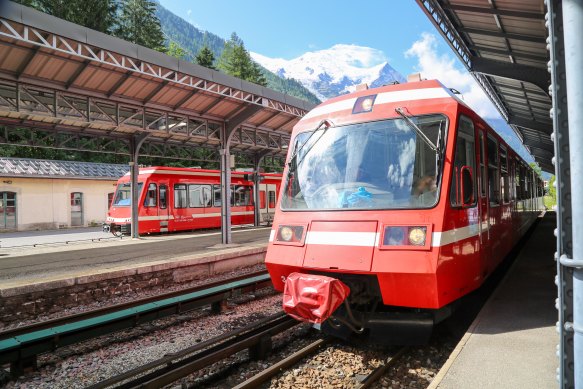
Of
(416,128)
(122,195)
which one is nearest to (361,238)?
(416,128)

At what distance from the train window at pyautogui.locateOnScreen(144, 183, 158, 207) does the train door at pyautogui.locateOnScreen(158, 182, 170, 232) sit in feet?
0.67

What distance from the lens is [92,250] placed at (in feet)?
44.3

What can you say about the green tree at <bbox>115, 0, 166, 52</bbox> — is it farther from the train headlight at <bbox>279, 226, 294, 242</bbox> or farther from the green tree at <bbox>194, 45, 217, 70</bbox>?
the train headlight at <bbox>279, 226, 294, 242</bbox>

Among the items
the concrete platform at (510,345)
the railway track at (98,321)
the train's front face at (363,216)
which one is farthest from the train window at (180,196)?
the concrete platform at (510,345)

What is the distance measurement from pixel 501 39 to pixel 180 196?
14427mm

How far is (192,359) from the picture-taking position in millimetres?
4797

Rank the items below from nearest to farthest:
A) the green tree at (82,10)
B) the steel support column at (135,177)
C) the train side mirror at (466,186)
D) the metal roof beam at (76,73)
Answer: the train side mirror at (466,186)
the metal roof beam at (76,73)
the steel support column at (135,177)
the green tree at (82,10)

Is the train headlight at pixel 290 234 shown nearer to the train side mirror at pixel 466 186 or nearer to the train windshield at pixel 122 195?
the train side mirror at pixel 466 186

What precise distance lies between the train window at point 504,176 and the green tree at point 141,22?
38.9 m

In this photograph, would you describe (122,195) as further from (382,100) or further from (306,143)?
(382,100)

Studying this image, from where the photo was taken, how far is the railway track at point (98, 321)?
5.08 m

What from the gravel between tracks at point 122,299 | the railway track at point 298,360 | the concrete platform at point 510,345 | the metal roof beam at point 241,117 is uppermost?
the metal roof beam at point 241,117

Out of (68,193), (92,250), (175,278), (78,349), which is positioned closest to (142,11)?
(68,193)

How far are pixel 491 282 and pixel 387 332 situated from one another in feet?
17.5
